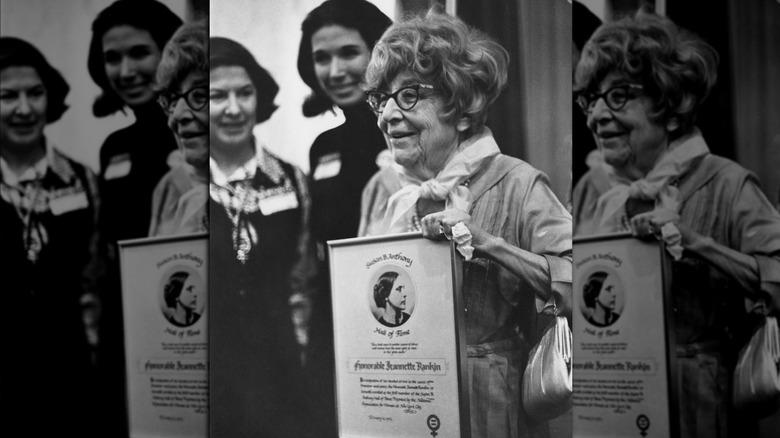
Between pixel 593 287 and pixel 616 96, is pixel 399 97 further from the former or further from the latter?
pixel 593 287

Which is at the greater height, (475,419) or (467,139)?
(467,139)

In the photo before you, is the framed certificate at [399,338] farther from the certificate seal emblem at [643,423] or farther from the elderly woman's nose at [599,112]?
the elderly woman's nose at [599,112]

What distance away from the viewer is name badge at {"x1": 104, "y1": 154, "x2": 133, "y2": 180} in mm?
5035

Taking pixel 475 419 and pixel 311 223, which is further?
pixel 311 223

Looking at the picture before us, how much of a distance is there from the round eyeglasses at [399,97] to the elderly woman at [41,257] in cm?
180

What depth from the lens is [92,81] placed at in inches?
203

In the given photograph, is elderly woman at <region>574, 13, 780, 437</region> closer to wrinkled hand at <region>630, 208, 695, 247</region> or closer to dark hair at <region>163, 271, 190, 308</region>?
wrinkled hand at <region>630, 208, 695, 247</region>

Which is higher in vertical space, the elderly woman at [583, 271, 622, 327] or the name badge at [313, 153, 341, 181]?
the name badge at [313, 153, 341, 181]

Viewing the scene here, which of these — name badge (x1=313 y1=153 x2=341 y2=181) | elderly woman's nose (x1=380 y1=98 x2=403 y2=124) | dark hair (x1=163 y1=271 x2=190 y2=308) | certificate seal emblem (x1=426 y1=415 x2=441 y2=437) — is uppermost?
elderly woman's nose (x1=380 y1=98 x2=403 y2=124)

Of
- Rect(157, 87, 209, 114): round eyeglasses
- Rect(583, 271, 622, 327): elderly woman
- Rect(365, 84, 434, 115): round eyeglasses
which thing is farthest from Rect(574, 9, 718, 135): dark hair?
Rect(157, 87, 209, 114): round eyeglasses

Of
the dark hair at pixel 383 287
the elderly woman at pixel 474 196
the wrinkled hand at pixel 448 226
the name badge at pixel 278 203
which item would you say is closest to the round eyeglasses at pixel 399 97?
the elderly woman at pixel 474 196

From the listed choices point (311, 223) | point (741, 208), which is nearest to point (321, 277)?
point (311, 223)

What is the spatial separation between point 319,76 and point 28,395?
7.90ft

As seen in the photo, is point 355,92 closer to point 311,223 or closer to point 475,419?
point 311,223
